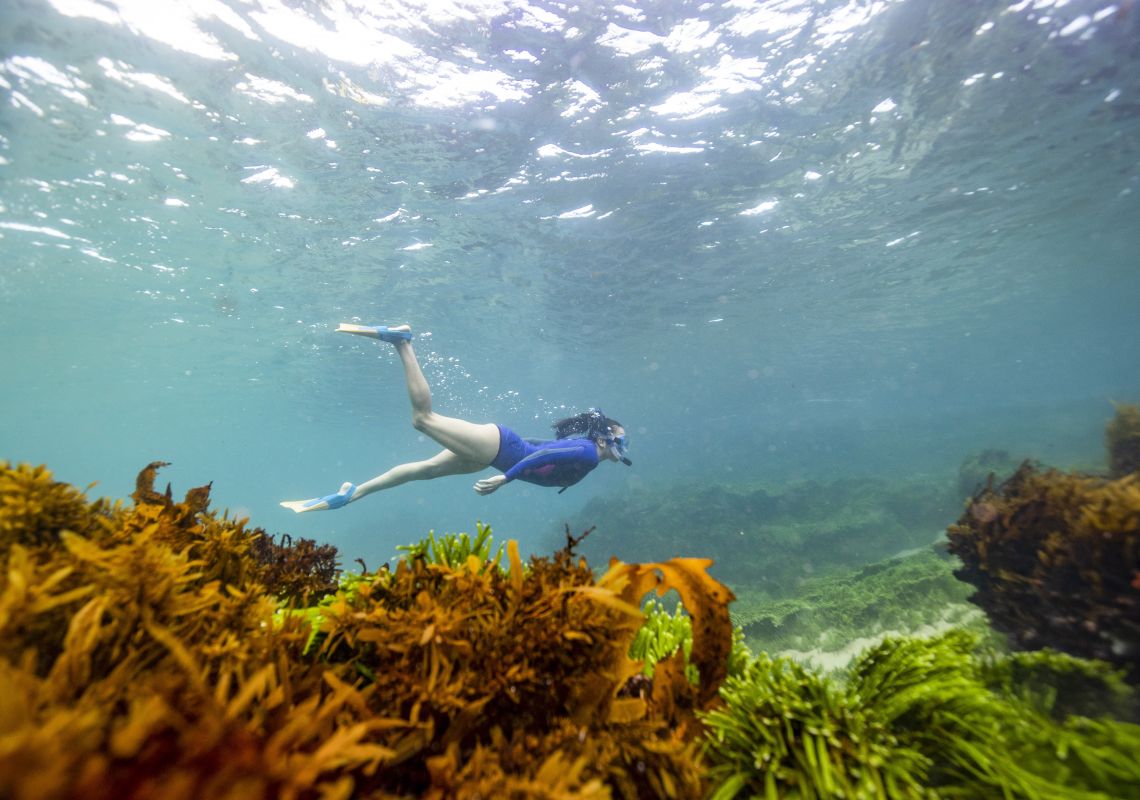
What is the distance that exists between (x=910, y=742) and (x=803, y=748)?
21.8 inches

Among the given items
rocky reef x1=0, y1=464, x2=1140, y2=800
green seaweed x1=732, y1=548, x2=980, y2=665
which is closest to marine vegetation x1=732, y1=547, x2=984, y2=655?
green seaweed x1=732, y1=548, x2=980, y2=665

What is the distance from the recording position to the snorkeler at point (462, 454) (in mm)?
8070

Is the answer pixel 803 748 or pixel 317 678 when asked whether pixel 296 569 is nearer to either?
pixel 317 678

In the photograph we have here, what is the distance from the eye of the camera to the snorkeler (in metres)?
8.07

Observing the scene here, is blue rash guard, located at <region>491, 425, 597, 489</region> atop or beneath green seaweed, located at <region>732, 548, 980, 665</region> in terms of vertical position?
atop

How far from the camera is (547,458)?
901 centimetres

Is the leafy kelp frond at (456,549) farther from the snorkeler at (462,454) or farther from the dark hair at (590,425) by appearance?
the dark hair at (590,425)

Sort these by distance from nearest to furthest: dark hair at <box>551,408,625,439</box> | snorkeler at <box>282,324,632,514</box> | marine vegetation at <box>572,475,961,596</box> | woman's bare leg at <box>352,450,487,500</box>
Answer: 1. snorkeler at <box>282,324,632,514</box>
2. woman's bare leg at <box>352,450,487,500</box>
3. dark hair at <box>551,408,625,439</box>
4. marine vegetation at <box>572,475,961,596</box>

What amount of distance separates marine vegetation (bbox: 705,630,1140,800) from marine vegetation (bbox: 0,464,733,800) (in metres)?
0.22

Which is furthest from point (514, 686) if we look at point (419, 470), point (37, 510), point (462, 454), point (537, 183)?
point (537, 183)

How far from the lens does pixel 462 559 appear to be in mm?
2807

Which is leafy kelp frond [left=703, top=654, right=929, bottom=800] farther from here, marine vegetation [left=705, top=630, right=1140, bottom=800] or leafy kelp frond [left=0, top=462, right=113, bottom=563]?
leafy kelp frond [left=0, top=462, right=113, bottom=563]

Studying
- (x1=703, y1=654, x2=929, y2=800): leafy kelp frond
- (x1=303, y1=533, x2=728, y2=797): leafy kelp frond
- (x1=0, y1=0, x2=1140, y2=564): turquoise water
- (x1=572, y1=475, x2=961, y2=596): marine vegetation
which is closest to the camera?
(x1=303, y1=533, x2=728, y2=797): leafy kelp frond

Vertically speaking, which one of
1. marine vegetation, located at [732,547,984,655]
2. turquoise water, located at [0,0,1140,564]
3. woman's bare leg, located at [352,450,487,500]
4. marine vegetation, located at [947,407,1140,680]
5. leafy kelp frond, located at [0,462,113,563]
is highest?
turquoise water, located at [0,0,1140,564]
